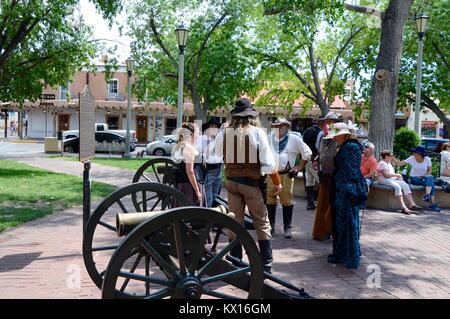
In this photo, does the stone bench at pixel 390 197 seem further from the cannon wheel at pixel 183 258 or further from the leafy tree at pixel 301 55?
the leafy tree at pixel 301 55

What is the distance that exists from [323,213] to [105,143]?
21569mm

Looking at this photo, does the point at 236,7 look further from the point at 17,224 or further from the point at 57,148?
the point at 17,224

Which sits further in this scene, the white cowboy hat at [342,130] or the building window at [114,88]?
the building window at [114,88]

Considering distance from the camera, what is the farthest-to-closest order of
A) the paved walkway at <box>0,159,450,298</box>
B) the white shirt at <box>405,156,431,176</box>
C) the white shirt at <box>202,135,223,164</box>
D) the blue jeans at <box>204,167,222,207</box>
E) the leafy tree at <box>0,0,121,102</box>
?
the leafy tree at <box>0,0,121,102</box> < the white shirt at <box>405,156,431,176</box> < the blue jeans at <box>204,167,222,207</box> < the white shirt at <box>202,135,223,164</box> < the paved walkway at <box>0,159,450,298</box>

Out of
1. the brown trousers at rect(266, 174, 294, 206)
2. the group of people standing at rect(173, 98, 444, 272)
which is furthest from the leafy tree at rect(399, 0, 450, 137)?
the brown trousers at rect(266, 174, 294, 206)

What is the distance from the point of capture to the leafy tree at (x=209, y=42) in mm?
21047

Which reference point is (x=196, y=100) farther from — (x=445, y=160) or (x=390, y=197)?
(x=390, y=197)

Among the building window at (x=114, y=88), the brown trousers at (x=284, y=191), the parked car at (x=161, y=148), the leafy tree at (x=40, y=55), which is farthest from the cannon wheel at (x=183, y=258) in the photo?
the building window at (x=114, y=88)

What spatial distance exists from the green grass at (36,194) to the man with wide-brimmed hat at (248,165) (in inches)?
150

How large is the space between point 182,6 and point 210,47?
92.8 inches

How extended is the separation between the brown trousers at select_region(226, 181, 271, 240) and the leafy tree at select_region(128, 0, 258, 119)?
1644 centimetres

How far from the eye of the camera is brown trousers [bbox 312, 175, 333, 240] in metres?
6.43

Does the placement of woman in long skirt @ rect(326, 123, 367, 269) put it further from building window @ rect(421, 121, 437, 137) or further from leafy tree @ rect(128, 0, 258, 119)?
building window @ rect(421, 121, 437, 137)
